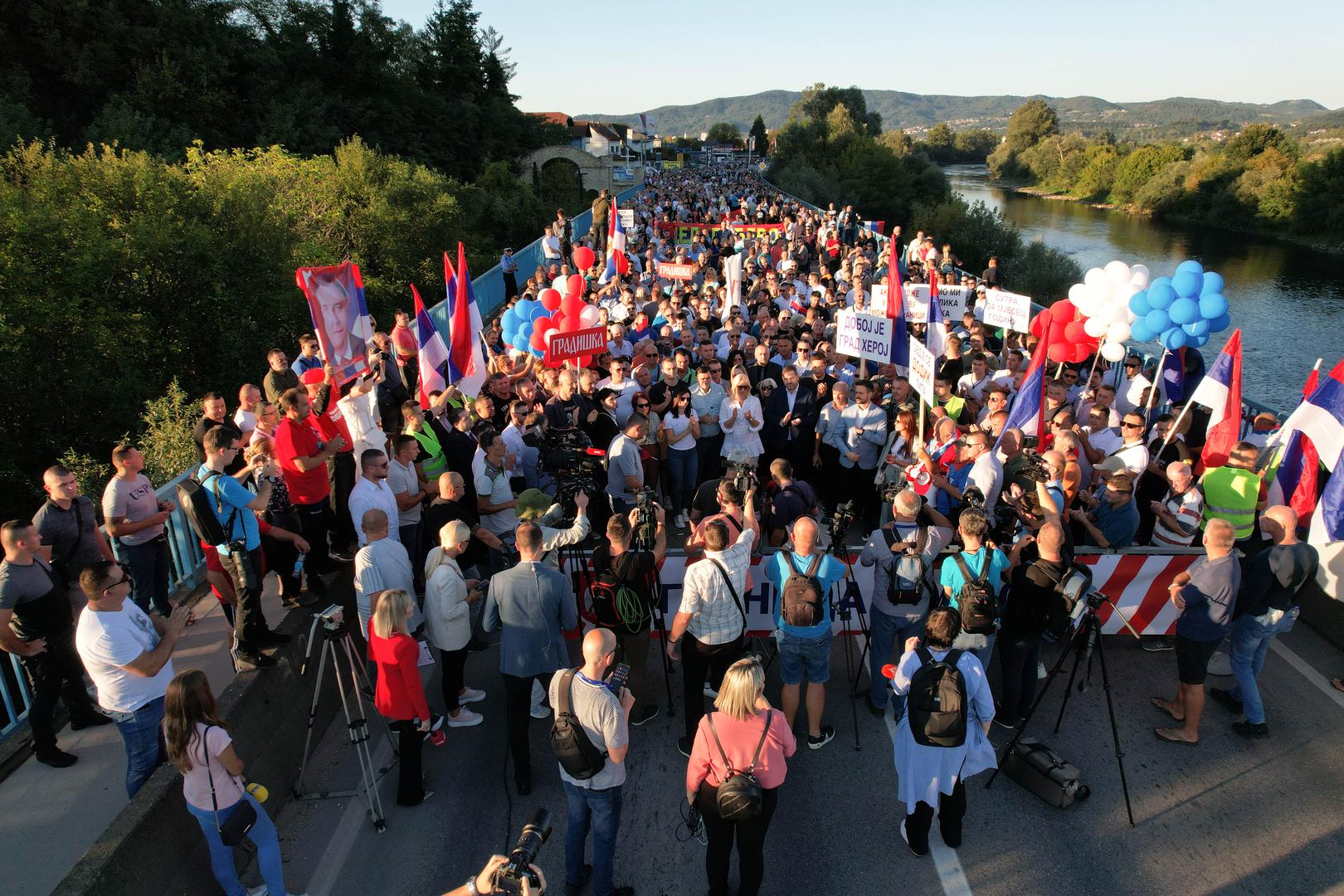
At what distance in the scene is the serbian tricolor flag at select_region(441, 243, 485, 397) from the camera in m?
8.05

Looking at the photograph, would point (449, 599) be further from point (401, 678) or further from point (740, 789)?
point (740, 789)

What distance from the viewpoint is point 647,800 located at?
488 cm

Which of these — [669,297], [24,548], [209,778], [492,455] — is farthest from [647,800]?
[669,297]

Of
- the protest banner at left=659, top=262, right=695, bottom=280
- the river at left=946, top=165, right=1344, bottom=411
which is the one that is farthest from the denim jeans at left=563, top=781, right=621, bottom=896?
the river at left=946, top=165, right=1344, bottom=411

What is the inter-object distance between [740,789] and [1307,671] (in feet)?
17.9

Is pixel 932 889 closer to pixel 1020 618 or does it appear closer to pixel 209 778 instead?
pixel 1020 618

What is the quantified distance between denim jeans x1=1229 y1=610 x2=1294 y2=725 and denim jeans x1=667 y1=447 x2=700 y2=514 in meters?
4.94

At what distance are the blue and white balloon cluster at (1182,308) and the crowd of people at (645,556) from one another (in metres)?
0.73

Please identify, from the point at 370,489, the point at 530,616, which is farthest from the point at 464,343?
the point at 530,616

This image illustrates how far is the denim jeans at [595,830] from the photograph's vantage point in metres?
3.87

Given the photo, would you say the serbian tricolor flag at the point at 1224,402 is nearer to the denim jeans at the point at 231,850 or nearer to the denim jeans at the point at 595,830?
the denim jeans at the point at 595,830

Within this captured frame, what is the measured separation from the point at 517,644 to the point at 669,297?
8993 mm

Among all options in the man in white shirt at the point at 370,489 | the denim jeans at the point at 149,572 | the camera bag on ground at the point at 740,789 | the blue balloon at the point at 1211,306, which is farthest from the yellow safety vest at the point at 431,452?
the blue balloon at the point at 1211,306

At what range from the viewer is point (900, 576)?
4.96 metres
